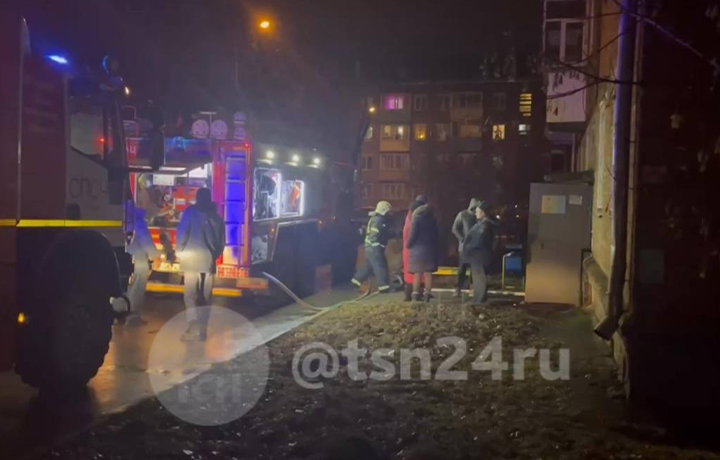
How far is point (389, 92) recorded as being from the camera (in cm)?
6397

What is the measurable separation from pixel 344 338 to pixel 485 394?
261 cm

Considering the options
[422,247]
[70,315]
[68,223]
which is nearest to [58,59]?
[68,223]

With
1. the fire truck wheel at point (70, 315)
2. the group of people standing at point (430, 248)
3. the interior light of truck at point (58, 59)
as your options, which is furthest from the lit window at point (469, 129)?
the interior light of truck at point (58, 59)

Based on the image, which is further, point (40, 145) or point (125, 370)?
point (125, 370)

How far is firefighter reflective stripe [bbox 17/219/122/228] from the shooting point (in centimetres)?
593

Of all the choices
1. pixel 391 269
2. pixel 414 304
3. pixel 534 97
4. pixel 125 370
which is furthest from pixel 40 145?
pixel 534 97

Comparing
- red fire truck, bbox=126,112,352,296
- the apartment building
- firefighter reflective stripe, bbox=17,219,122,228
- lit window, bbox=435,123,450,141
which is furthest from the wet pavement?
lit window, bbox=435,123,450,141

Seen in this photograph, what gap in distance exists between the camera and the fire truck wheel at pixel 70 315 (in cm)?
617

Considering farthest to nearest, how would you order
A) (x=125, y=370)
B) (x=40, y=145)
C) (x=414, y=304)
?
(x=414, y=304) < (x=125, y=370) < (x=40, y=145)

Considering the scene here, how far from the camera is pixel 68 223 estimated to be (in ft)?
21.5

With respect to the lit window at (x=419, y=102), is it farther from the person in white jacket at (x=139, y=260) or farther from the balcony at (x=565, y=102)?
the person in white jacket at (x=139, y=260)

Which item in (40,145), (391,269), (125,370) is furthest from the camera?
(391,269)

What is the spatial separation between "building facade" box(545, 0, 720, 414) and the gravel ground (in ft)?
1.71

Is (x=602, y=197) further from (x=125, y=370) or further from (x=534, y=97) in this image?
(x=534, y=97)
